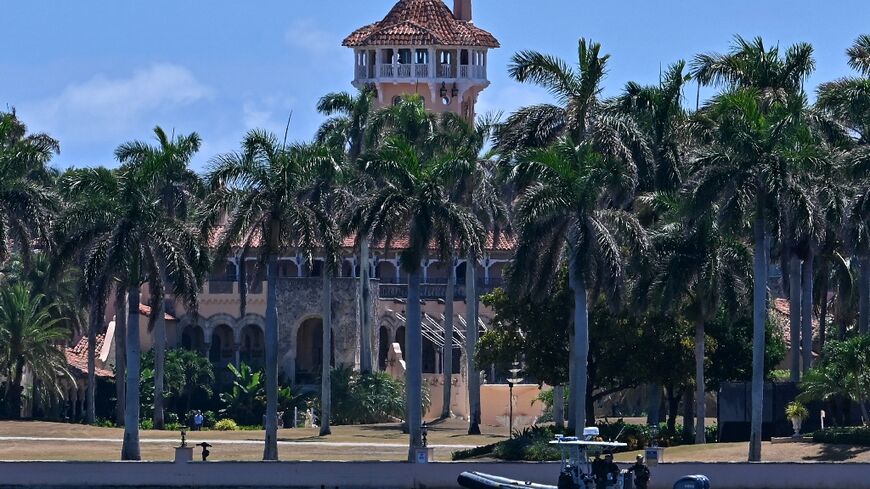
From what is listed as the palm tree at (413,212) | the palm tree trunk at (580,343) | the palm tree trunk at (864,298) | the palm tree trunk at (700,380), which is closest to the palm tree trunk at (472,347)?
the palm tree trunk at (700,380)

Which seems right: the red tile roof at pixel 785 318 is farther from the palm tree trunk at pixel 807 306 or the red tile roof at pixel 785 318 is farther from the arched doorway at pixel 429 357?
the palm tree trunk at pixel 807 306

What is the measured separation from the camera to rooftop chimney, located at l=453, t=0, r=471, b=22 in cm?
12475

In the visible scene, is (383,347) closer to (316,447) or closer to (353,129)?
(353,129)

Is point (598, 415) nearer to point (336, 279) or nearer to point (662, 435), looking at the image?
point (336, 279)

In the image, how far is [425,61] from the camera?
118m

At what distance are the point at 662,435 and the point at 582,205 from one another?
11.2 metres

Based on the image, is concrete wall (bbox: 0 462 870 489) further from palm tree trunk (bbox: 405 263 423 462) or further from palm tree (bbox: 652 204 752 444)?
palm tree (bbox: 652 204 752 444)

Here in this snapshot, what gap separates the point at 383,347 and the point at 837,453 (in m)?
43.1

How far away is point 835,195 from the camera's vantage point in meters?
69.7

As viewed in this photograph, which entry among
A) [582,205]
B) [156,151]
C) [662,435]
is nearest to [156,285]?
[156,151]

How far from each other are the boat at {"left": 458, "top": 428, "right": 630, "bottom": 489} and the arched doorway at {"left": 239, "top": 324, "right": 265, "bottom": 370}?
163 feet

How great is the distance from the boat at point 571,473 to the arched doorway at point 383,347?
4726 cm

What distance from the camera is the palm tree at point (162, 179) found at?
66938 mm

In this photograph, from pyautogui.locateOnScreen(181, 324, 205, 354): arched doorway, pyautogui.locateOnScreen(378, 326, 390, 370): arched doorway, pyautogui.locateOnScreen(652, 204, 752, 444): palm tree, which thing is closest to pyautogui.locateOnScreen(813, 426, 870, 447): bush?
pyautogui.locateOnScreen(652, 204, 752, 444): palm tree
